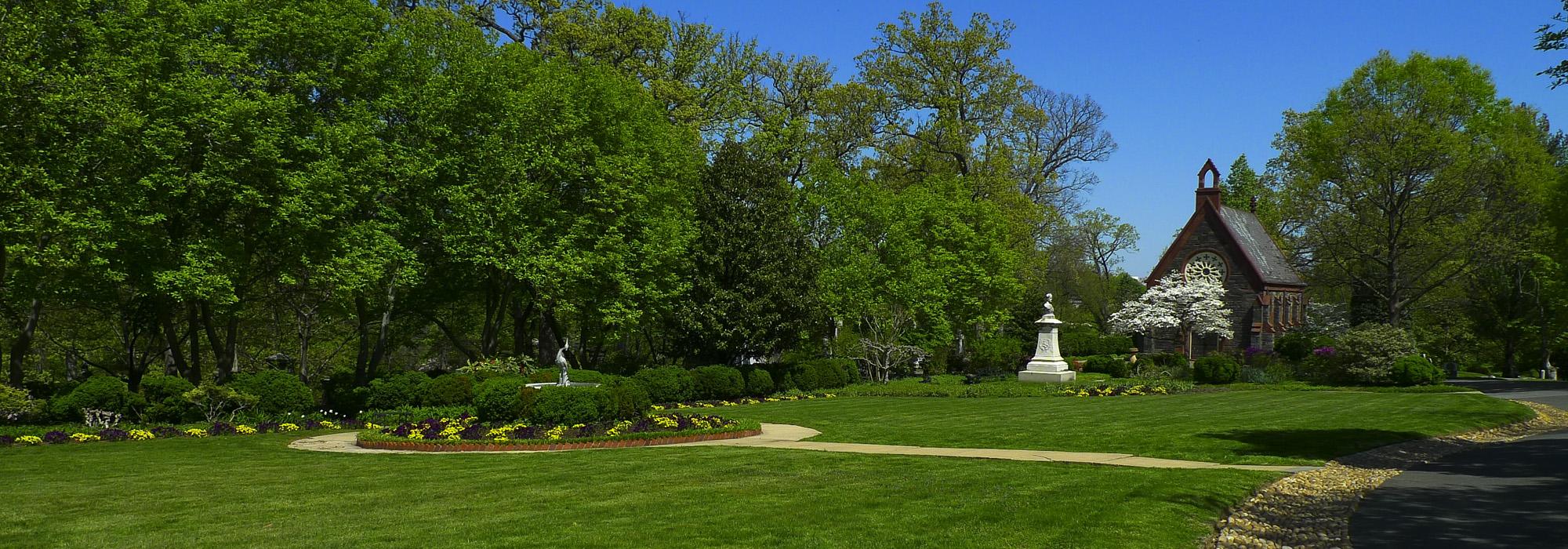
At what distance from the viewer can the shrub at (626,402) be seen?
66.6ft

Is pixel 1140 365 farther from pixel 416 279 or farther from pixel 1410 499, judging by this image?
pixel 1410 499

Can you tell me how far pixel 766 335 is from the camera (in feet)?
116

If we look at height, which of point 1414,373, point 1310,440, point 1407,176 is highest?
point 1407,176

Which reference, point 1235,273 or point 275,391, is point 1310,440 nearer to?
Answer: point 275,391

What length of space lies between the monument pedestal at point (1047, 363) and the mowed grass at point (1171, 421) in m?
5.44

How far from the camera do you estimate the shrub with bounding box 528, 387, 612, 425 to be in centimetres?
1961

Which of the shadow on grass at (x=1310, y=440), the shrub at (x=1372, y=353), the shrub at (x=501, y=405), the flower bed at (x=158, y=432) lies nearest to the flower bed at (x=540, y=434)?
the shrub at (x=501, y=405)

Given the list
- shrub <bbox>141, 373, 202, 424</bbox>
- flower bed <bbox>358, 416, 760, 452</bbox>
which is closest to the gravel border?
flower bed <bbox>358, 416, 760, 452</bbox>

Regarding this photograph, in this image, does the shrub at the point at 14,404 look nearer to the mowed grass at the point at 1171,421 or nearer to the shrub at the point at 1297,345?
the mowed grass at the point at 1171,421

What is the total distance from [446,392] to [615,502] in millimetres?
15992

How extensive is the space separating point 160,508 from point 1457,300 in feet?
183

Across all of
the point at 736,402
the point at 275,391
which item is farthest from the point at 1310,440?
the point at 275,391

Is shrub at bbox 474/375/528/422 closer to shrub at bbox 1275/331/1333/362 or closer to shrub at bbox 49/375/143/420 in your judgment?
shrub at bbox 49/375/143/420

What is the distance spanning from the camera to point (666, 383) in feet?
98.2
